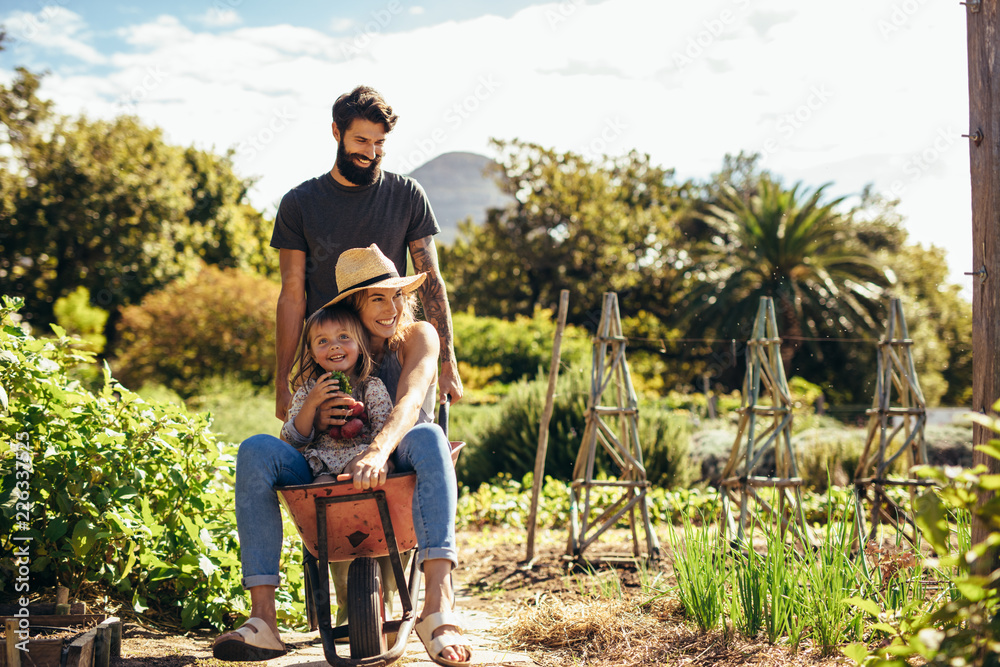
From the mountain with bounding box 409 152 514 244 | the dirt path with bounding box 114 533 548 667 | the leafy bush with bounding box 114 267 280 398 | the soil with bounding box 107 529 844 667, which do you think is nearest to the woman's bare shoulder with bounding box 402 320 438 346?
the dirt path with bounding box 114 533 548 667

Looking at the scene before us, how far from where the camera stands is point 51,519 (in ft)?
8.68

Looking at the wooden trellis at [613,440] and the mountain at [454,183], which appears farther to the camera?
the mountain at [454,183]

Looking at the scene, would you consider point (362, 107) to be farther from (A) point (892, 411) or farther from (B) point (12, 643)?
(A) point (892, 411)

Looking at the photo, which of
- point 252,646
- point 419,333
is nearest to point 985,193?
point 419,333

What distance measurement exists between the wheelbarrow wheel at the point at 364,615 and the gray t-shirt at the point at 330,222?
1172mm

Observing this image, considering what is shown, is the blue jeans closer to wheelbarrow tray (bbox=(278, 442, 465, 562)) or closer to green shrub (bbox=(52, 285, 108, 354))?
wheelbarrow tray (bbox=(278, 442, 465, 562))

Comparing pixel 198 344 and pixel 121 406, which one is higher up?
pixel 198 344

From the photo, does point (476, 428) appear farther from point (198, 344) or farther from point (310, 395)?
point (198, 344)

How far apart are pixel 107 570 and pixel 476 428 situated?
608 centimetres

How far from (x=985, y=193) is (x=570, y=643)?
2.13 m

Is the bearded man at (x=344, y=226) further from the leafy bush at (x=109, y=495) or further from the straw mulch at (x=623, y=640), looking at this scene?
the straw mulch at (x=623, y=640)

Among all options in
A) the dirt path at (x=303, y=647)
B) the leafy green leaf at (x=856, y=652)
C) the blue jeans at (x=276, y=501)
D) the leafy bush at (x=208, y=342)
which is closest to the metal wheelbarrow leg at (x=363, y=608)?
the blue jeans at (x=276, y=501)

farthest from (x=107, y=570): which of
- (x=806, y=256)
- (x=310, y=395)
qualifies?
(x=806, y=256)

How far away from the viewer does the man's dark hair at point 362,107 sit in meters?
2.80
